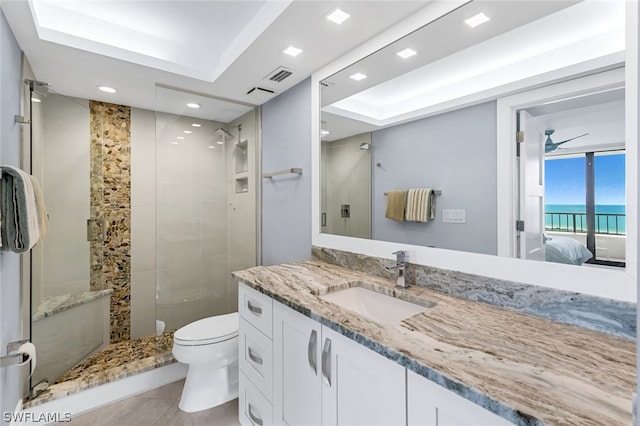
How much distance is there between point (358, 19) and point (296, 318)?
58.3 inches

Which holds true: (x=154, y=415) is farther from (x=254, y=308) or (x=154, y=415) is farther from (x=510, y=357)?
(x=510, y=357)

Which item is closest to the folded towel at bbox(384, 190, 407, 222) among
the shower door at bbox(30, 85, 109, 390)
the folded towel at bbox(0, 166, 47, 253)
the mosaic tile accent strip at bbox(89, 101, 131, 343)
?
the folded towel at bbox(0, 166, 47, 253)

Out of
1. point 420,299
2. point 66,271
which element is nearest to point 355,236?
point 420,299

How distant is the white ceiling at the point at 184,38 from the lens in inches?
57.3

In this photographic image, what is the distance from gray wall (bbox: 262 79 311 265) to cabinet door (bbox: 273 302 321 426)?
85 centimetres

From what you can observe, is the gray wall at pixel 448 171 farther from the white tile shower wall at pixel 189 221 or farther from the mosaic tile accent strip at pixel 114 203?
the mosaic tile accent strip at pixel 114 203

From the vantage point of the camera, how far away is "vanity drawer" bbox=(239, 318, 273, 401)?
1450mm

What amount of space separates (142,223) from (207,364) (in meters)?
1.63

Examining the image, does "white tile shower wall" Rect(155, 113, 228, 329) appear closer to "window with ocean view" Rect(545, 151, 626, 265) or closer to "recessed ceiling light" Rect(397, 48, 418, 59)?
"recessed ceiling light" Rect(397, 48, 418, 59)

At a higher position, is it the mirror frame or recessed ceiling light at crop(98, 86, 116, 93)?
recessed ceiling light at crop(98, 86, 116, 93)

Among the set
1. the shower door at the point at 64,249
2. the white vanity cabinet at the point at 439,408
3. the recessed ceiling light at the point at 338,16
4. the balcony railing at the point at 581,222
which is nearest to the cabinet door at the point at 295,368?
the white vanity cabinet at the point at 439,408

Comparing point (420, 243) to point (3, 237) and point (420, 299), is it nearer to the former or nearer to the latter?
point (420, 299)

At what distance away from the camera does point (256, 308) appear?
1.56 meters

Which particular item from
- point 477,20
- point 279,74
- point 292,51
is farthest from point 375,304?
point 279,74
